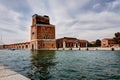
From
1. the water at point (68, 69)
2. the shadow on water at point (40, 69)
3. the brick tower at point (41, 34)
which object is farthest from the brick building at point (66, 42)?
the shadow on water at point (40, 69)

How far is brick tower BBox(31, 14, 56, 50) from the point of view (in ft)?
245

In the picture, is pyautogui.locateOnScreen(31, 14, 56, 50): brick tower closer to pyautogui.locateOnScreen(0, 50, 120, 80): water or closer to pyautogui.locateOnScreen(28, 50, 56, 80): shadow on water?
pyautogui.locateOnScreen(0, 50, 120, 80): water

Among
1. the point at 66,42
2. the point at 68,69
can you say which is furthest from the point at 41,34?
the point at 68,69

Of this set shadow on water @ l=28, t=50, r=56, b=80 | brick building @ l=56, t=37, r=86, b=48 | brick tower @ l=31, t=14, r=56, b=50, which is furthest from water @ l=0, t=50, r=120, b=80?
brick building @ l=56, t=37, r=86, b=48

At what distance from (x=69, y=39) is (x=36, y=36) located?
26.4m

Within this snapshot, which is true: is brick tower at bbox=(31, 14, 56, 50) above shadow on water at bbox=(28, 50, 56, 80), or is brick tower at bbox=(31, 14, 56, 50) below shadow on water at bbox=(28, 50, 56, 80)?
above

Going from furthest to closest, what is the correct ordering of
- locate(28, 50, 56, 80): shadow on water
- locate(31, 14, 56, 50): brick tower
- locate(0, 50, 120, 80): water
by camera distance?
1. locate(31, 14, 56, 50): brick tower
2. locate(28, 50, 56, 80): shadow on water
3. locate(0, 50, 120, 80): water

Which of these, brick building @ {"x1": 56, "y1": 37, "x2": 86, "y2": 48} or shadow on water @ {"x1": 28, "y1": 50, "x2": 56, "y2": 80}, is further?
brick building @ {"x1": 56, "y1": 37, "x2": 86, "y2": 48}

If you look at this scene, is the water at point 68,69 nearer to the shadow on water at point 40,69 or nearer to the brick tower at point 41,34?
the shadow on water at point 40,69

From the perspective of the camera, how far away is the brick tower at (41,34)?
7462 cm

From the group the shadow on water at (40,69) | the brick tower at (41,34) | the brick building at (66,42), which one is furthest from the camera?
the brick building at (66,42)

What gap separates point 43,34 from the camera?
7662 centimetres

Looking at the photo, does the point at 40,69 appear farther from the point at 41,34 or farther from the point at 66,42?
the point at 66,42

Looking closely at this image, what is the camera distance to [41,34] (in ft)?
249
